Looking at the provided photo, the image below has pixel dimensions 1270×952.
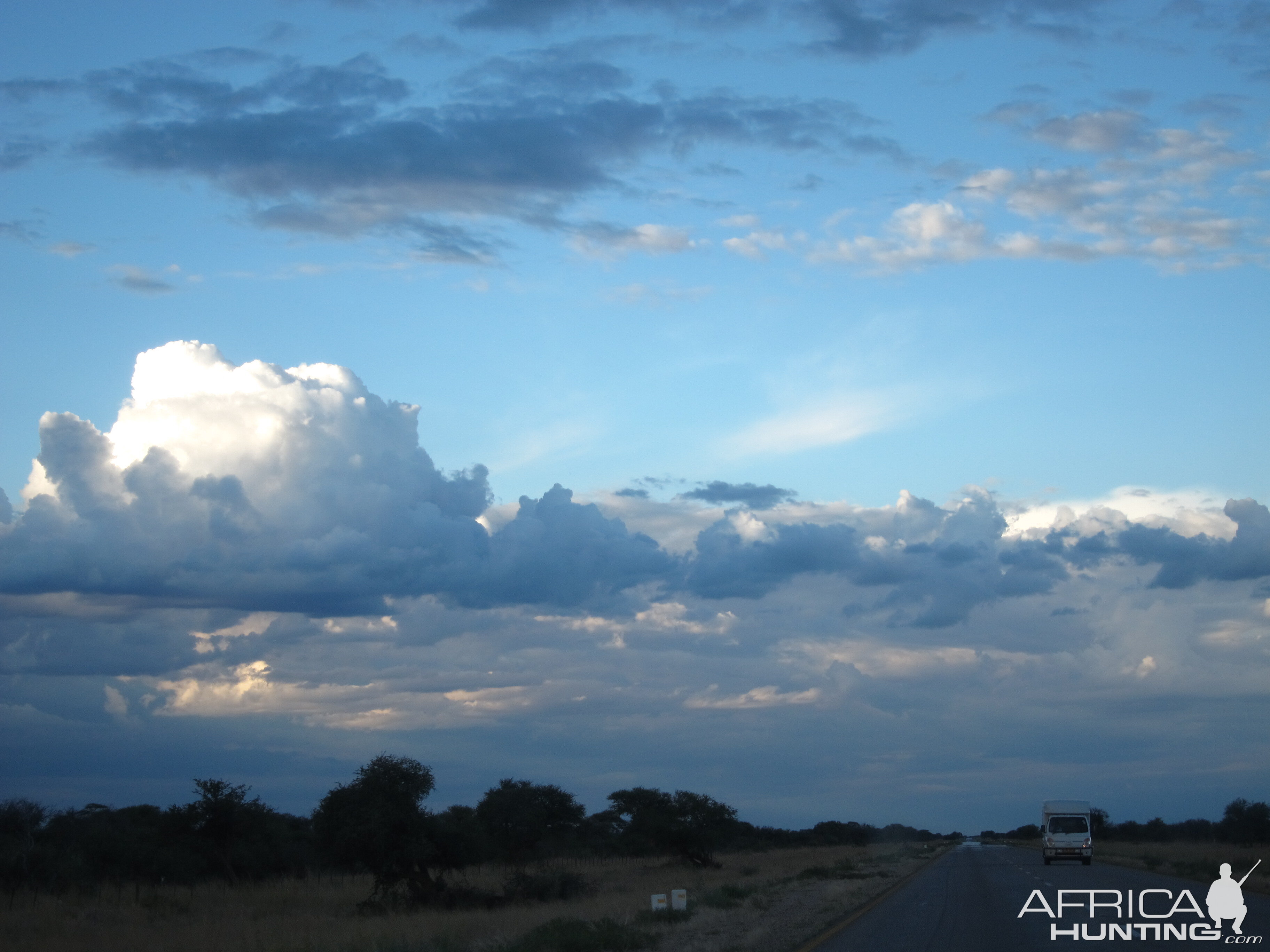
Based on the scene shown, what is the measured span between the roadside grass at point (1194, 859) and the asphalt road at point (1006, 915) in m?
0.91

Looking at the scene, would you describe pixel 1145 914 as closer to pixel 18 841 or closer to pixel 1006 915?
pixel 1006 915

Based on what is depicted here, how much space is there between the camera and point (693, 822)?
72.8 m

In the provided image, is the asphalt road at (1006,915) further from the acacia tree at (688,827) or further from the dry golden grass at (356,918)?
the acacia tree at (688,827)

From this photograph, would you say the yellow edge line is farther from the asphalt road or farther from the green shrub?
the green shrub

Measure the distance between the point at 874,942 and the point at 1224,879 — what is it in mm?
11762

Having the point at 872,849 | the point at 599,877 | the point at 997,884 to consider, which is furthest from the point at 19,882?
the point at 872,849

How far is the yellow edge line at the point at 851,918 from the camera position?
17.4m

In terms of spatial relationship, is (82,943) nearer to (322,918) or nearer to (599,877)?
(322,918)

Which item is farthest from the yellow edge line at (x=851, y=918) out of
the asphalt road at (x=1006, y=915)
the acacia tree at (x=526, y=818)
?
the acacia tree at (x=526, y=818)

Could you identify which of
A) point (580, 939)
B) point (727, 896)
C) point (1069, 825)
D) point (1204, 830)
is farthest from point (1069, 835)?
point (1204, 830)

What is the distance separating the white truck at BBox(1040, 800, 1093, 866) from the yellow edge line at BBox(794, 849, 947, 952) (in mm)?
7549

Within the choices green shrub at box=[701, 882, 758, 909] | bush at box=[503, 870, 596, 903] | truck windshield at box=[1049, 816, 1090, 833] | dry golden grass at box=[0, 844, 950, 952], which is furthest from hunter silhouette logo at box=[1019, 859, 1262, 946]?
truck windshield at box=[1049, 816, 1090, 833]

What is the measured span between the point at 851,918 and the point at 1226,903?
7346mm

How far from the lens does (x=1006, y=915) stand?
22047mm
